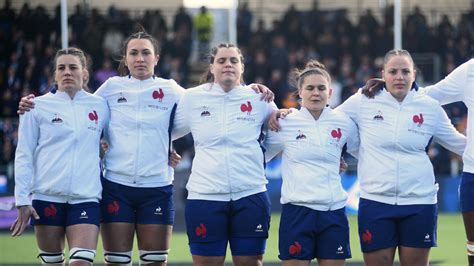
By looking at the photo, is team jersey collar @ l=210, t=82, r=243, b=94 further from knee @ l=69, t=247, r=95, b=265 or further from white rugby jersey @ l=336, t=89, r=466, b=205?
knee @ l=69, t=247, r=95, b=265

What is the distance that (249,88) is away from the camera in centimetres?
800

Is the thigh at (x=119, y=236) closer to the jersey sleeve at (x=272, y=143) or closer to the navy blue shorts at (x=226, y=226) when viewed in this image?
the navy blue shorts at (x=226, y=226)

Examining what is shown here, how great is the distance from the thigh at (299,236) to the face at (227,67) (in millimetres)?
1160

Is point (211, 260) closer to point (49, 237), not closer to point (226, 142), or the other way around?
point (226, 142)

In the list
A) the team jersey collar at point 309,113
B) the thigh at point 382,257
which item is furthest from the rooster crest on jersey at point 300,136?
the thigh at point 382,257

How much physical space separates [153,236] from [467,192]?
2581 millimetres

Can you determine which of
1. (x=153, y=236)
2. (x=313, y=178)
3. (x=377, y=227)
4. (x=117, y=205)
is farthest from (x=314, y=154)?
(x=117, y=205)

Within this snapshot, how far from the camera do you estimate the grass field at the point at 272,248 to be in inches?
469

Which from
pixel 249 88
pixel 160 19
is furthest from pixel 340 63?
pixel 249 88

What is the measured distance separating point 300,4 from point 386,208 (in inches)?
741

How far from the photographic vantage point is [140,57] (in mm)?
8086

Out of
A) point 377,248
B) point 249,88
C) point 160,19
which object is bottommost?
point 377,248

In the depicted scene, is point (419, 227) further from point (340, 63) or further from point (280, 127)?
point (340, 63)

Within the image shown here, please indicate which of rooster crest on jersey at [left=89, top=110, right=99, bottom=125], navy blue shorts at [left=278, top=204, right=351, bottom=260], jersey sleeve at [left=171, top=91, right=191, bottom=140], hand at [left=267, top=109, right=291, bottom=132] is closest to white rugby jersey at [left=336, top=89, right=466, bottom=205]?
navy blue shorts at [left=278, top=204, right=351, bottom=260]
